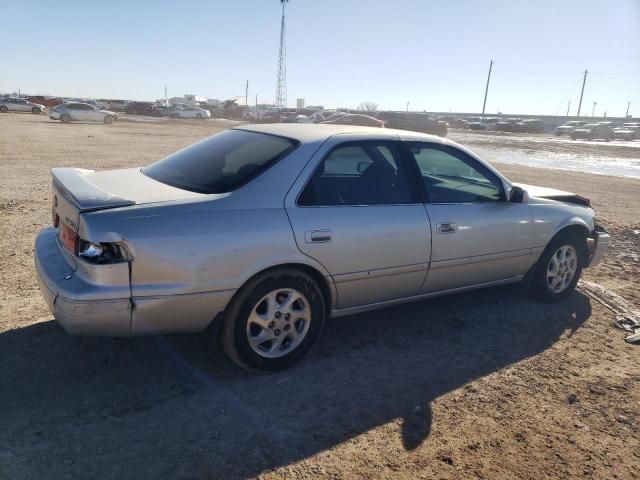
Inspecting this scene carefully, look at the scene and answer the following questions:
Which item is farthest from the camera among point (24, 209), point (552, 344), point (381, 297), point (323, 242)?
point (24, 209)

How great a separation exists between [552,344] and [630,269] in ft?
9.44

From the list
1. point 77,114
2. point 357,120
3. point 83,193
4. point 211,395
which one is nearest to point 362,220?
point 211,395

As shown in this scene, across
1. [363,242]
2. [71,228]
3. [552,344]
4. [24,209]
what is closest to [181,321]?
[71,228]

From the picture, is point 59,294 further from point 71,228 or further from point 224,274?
point 224,274

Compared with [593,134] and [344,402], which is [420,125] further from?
[344,402]

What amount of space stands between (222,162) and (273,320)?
1162 millimetres

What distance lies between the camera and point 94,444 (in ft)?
8.54

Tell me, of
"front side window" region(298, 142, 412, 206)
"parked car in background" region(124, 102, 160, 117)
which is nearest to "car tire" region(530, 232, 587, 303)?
"front side window" region(298, 142, 412, 206)

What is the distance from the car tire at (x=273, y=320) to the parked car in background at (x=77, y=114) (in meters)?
38.0

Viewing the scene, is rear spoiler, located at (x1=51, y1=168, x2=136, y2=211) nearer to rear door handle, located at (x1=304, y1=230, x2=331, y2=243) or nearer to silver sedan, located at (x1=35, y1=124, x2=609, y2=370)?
silver sedan, located at (x1=35, y1=124, x2=609, y2=370)

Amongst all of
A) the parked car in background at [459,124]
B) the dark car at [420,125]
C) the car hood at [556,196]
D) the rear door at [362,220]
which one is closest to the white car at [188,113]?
the dark car at [420,125]

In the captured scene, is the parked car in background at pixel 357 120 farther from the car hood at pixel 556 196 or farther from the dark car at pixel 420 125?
the car hood at pixel 556 196

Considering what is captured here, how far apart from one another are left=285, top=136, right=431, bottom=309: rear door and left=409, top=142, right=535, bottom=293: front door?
0.18m

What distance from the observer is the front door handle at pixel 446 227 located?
3907 mm
